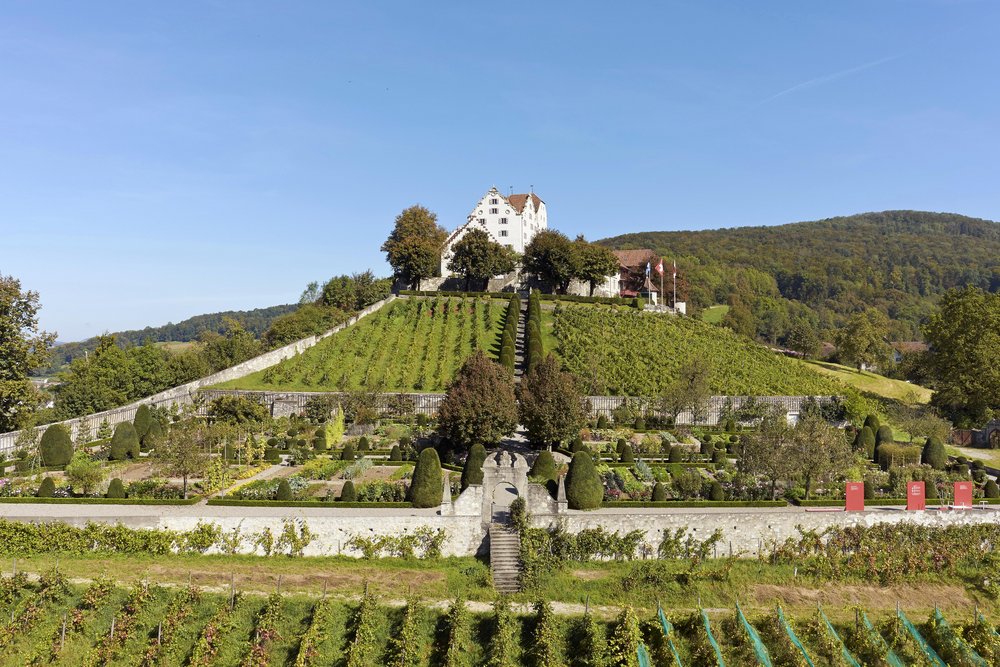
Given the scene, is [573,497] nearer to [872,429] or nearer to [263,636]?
[263,636]

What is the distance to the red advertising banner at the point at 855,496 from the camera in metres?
27.8

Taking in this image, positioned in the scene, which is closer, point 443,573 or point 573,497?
point 443,573

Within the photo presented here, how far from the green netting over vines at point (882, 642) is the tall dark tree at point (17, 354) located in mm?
44098

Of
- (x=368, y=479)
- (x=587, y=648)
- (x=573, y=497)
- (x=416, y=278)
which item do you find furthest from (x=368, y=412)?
(x=416, y=278)

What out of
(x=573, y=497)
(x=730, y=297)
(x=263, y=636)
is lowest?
(x=263, y=636)

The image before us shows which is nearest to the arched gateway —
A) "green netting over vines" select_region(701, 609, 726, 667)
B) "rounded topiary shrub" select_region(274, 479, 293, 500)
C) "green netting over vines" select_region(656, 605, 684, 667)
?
"green netting over vines" select_region(656, 605, 684, 667)

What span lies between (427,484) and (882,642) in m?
16.2

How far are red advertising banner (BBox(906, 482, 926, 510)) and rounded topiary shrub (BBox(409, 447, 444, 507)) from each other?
1900cm

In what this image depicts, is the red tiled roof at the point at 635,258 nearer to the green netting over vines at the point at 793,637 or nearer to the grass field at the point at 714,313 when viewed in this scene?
the grass field at the point at 714,313

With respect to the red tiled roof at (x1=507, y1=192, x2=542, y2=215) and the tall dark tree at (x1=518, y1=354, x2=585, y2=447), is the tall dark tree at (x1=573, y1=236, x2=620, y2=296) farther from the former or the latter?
the tall dark tree at (x1=518, y1=354, x2=585, y2=447)

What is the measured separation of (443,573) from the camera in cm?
2419

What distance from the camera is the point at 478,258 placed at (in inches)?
3110

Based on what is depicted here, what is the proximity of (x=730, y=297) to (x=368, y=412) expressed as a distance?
95.6m

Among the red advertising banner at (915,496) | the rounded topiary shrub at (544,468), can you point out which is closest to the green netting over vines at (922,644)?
the red advertising banner at (915,496)
